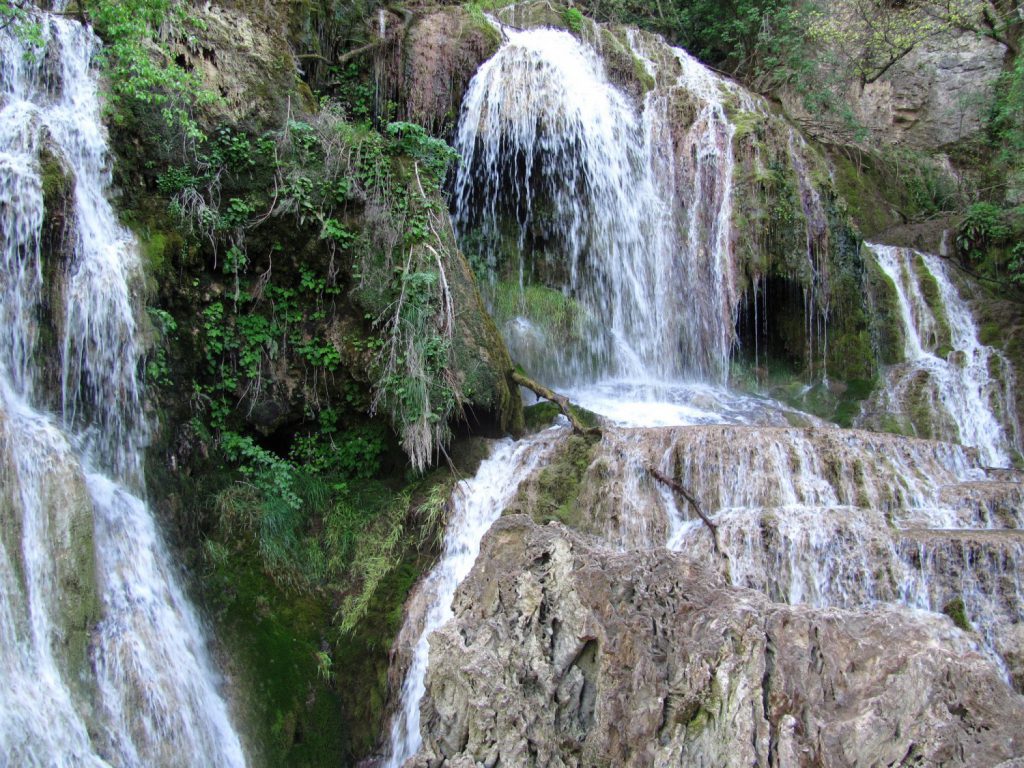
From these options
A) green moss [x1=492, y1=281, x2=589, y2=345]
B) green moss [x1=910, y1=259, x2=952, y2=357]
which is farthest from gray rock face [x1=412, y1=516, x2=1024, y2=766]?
green moss [x1=910, y1=259, x2=952, y2=357]

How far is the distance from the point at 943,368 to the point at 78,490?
35.1 feet

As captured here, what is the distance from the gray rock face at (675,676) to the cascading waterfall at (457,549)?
6.20ft

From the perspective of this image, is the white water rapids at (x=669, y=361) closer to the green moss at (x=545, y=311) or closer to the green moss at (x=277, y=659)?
the green moss at (x=545, y=311)

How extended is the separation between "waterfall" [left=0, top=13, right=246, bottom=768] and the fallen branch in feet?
13.0

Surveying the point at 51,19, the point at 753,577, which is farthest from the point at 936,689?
the point at 51,19

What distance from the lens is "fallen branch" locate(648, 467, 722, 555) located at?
20.5 ft

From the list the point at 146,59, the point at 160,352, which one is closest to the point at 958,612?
the point at 160,352

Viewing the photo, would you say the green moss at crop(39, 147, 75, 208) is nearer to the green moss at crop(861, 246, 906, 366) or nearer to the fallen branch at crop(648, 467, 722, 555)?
the fallen branch at crop(648, 467, 722, 555)

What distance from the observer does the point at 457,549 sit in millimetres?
6816

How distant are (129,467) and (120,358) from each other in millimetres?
877

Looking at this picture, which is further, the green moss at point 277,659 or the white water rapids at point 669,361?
the white water rapids at point 669,361

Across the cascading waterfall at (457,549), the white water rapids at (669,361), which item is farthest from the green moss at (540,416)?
the white water rapids at (669,361)

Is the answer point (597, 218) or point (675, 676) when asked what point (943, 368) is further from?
point (675, 676)

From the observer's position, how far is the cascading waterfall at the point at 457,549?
583cm
